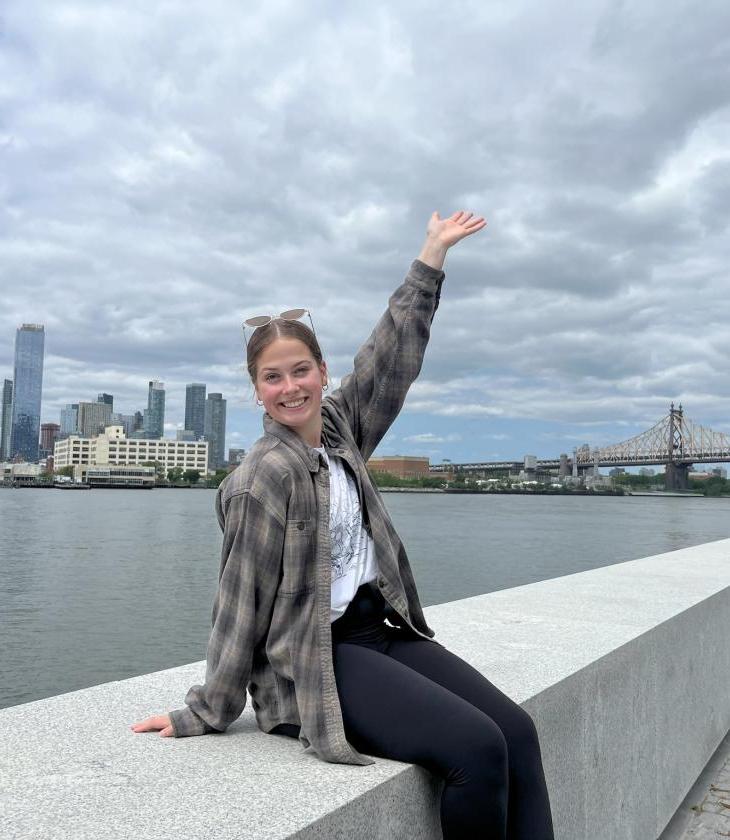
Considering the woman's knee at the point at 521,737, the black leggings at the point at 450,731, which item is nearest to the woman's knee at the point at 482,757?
the black leggings at the point at 450,731

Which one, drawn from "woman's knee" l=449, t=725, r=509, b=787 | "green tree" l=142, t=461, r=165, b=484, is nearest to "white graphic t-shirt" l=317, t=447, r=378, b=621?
"woman's knee" l=449, t=725, r=509, b=787

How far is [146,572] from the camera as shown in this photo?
1777 centimetres

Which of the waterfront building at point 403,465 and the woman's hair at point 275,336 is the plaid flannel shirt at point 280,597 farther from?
the waterfront building at point 403,465

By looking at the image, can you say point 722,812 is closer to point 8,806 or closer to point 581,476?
point 8,806

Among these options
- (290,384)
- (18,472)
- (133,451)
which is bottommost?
(290,384)

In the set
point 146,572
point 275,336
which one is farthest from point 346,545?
point 146,572

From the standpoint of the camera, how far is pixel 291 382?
5.69 feet

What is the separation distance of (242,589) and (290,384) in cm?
42

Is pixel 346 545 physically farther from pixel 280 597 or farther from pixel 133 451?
pixel 133 451

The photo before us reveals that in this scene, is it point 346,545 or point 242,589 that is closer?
point 242,589

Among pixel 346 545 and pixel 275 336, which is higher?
pixel 275 336

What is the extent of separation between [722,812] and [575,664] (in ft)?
3.45

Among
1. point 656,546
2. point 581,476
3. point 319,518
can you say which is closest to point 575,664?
point 319,518

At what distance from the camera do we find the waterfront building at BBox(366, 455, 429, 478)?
8116 cm
